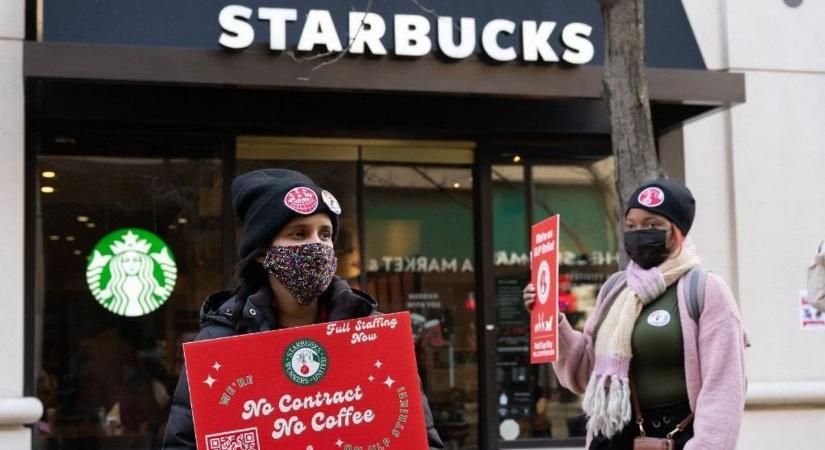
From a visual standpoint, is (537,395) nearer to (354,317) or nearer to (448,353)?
(448,353)

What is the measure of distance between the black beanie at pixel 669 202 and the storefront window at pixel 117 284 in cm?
590

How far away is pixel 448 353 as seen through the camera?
10.6 meters

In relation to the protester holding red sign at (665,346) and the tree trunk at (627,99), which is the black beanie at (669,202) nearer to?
the protester holding red sign at (665,346)

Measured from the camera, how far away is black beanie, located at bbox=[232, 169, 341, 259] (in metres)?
2.87

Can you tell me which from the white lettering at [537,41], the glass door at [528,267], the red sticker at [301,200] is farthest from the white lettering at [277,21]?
the red sticker at [301,200]

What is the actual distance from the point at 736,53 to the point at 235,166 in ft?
15.7

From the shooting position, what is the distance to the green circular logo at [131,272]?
9.60 m

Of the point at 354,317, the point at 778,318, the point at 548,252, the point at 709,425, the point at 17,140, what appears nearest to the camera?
the point at 354,317

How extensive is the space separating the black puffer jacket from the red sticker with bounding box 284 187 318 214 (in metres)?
0.24

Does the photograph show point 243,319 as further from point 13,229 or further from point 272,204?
point 13,229

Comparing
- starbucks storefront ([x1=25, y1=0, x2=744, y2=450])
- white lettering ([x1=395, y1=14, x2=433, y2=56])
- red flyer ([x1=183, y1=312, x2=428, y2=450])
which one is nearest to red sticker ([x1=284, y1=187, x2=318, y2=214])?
red flyer ([x1=183, y1=312, x2=428, y2=450])

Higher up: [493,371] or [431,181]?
[431,181]

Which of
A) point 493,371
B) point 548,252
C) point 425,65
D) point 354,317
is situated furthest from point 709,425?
point 493,371

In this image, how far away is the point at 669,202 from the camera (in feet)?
14.7
